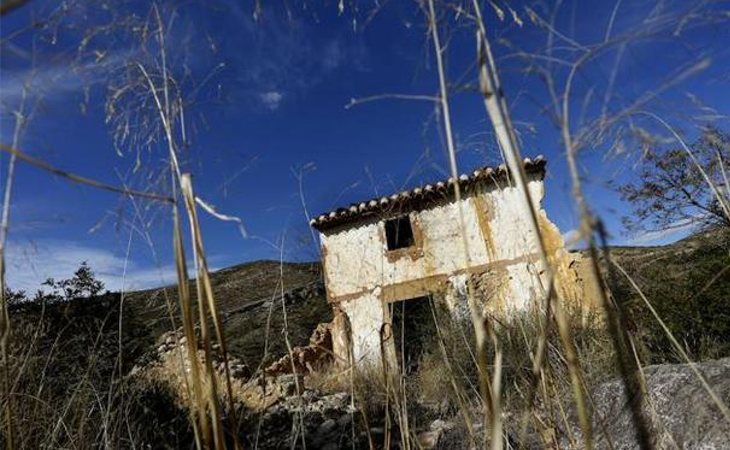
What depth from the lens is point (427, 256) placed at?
32.6ft

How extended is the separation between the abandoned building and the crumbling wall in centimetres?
2

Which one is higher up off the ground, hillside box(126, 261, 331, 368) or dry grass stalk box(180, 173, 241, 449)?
hillside box(126, 261, 331, 368)

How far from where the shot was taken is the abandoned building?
919 cm

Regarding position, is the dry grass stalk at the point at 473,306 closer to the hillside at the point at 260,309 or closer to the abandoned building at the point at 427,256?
the hillside at the point at 260,309

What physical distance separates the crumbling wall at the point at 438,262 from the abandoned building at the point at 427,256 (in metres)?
0.02

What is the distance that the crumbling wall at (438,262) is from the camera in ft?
30.1

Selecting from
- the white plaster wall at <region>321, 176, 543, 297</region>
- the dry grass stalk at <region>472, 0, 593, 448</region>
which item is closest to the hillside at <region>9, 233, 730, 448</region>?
the white plaster wall at <region>321, 176, 543, 297</region>

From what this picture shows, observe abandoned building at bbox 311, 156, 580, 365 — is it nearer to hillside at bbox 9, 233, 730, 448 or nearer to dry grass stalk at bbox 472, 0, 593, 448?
hillside at bbox 9, 233, 730, 448

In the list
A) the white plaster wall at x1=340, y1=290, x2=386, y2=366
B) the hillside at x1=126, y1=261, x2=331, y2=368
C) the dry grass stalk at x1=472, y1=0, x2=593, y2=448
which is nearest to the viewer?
the dry grass stalk at x1=472, y1=0, x2=593, y2=448

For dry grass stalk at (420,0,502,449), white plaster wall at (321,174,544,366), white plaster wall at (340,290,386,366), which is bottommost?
dry grass stalk at (420,0,502,449)

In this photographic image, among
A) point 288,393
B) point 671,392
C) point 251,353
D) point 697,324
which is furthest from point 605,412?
point 251,353

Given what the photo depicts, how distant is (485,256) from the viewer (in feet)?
31.4

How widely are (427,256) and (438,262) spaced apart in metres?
0.24

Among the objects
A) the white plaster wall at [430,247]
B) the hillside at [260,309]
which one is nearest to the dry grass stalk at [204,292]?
the hillside at [260,309]
